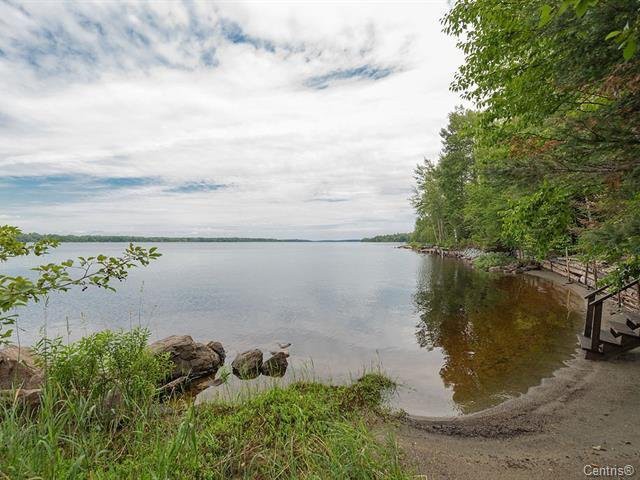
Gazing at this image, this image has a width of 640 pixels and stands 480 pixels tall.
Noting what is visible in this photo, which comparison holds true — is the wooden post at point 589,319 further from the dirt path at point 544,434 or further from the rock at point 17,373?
the rock at point 17,373

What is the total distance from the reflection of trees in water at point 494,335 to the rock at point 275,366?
193 inches

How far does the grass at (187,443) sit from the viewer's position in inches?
130

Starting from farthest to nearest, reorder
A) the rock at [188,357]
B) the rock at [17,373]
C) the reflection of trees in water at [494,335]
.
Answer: the rock at [188,357] < the reflection of trees in water at [494,335] < the rock at [17,373]

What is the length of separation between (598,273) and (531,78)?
18522mm

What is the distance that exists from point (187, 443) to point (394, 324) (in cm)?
1307

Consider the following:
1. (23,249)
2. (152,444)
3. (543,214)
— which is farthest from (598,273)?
(23,249)

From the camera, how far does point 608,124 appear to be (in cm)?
487

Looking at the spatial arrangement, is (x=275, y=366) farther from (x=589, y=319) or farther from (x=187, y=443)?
(x=589, y=319)

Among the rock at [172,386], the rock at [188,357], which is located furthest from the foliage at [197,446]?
the rock at [188,357]

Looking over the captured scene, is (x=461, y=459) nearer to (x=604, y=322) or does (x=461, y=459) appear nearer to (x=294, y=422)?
(x=294, y=422)

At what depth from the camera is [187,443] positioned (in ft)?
13.3

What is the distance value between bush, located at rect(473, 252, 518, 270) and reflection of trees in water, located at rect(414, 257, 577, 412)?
10.3m

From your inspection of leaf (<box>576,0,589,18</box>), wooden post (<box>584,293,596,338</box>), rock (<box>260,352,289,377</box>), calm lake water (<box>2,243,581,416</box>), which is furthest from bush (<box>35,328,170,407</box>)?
wooden post (<box>584,293,596,338</box>)

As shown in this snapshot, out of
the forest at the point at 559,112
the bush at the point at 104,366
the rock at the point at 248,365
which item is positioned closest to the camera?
the forest at the point at 559,112
